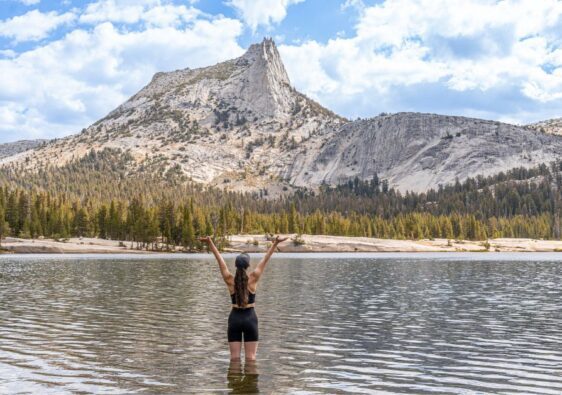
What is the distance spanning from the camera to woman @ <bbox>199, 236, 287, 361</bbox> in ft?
67.8

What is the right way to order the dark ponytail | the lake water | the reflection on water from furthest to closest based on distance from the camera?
the dark ponytail, the lake water, the reflection on water

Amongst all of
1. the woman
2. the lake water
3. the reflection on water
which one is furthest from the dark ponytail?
the lake water

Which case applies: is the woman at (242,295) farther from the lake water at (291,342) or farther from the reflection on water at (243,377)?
the lake water at (291,342)

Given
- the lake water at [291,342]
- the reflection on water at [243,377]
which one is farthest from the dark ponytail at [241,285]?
the lake water at [291,342]

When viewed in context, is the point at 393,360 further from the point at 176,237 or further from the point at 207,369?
the point at 176,237

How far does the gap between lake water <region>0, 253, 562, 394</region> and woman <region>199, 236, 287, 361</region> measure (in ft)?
4.03

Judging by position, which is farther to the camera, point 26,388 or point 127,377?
point 127,377

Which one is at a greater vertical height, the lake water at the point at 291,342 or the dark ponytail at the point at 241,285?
the dark ponytail at the point at 241,285

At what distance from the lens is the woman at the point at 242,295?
20.7m

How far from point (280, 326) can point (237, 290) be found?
1493 cm

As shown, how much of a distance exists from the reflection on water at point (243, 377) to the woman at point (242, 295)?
18.4 inches

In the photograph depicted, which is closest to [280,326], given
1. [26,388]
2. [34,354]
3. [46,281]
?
[34,354]

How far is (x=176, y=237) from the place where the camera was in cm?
19938

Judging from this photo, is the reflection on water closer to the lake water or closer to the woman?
the lake water
